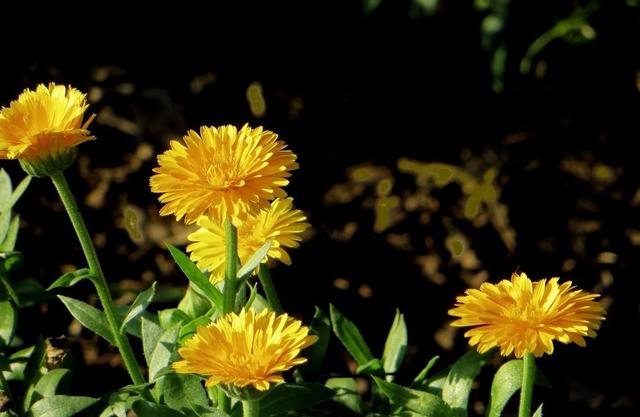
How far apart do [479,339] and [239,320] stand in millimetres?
238

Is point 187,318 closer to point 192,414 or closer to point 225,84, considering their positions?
point 192,414

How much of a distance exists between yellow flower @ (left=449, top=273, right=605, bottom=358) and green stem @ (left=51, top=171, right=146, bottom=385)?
15.7 inches

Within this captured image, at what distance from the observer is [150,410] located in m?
1.21

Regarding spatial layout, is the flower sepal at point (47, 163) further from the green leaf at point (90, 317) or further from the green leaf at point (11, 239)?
the green leaf at point (11, 239)

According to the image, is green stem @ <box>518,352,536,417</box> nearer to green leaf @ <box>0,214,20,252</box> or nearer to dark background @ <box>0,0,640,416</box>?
green leaf @ <box>0,214,20,252</box>

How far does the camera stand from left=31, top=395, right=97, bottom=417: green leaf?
1286mm

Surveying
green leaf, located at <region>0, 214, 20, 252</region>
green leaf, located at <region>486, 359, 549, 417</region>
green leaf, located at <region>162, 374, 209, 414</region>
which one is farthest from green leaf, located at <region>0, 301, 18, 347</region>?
green leaf, located at <region>486, 359, 549, 417</region>

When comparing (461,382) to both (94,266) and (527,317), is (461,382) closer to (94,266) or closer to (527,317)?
(527,317)

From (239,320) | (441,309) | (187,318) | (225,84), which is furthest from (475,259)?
(239,320)

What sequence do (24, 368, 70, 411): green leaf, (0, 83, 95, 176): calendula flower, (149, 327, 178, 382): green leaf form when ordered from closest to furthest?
1. (0, 83, 95, 176): calendula flower
2. (149, 327, 178, 382): green leaf
3. (24, 368, 70, 411): green leaf

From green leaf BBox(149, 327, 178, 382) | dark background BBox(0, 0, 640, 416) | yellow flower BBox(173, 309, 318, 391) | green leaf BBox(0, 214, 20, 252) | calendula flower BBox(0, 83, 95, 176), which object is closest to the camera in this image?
yellow flower BBox(173, 309, 318, 391)

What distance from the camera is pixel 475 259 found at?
7.77ft

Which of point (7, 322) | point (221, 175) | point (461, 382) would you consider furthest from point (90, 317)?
point (461, 382)

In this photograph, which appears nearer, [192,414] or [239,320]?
[239,320]
